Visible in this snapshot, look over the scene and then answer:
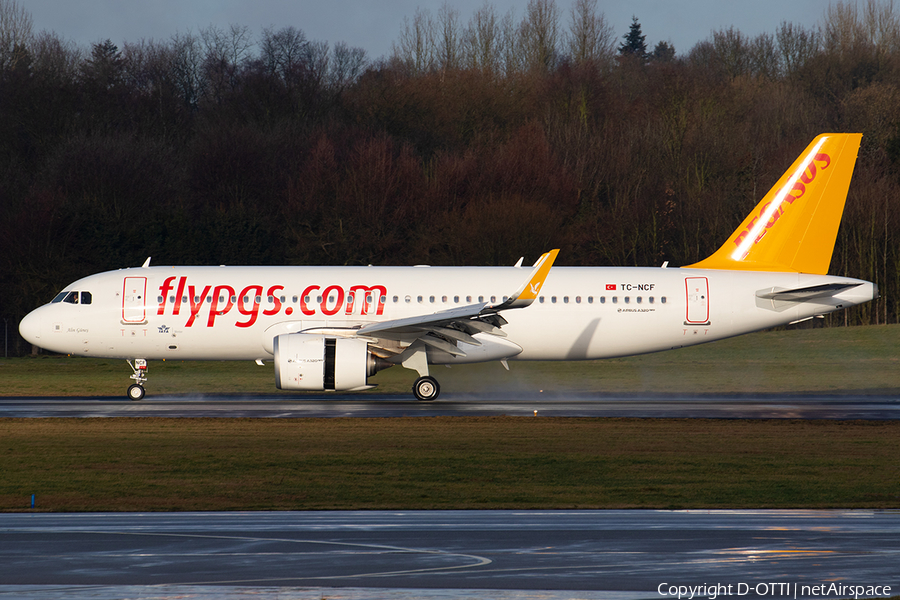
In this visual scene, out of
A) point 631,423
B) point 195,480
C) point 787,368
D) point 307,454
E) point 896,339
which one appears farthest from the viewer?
point 896,339

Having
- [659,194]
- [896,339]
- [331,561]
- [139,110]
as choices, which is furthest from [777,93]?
[331,561]

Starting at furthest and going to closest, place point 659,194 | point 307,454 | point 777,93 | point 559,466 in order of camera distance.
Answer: point 777,93 → point 659,194 → point 307,454 → point 559,466

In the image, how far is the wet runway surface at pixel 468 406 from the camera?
2303 centimetres

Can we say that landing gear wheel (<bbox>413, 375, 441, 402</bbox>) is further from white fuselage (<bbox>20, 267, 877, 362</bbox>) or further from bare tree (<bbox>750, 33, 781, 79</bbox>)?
bare tree (<bbox>750, 33, 781, 79</bbox>)

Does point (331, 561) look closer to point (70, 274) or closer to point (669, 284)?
point (669, 284)

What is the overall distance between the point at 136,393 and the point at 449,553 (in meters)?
18.9

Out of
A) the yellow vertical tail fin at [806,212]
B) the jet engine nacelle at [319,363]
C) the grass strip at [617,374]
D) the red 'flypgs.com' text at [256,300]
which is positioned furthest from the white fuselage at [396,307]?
the grass strip at [617,374]

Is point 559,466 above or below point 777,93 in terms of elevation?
below

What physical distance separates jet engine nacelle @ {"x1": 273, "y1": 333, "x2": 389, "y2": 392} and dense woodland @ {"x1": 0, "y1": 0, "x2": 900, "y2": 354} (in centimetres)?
2449

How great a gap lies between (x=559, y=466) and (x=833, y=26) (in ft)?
233

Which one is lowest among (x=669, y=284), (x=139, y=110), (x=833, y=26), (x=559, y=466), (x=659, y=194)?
(x=559, y=466)

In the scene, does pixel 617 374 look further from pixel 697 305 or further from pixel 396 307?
pixel 396 307

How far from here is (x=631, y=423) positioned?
69.7 feet

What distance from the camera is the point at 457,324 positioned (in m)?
25.5
